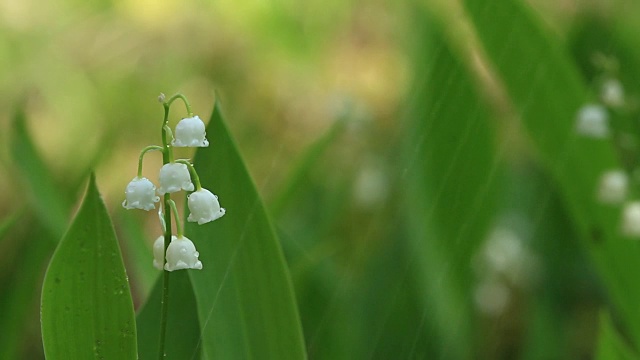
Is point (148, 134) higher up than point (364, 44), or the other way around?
point (364, 44)

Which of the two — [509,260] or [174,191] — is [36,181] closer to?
[174,191]

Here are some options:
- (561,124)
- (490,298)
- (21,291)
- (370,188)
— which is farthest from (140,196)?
(370,188)

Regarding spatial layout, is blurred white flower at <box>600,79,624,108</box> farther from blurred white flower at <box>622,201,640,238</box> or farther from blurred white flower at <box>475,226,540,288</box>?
blurred white flower at <box>475,226,540,288</box>

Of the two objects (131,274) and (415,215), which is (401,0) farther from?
(131,274)

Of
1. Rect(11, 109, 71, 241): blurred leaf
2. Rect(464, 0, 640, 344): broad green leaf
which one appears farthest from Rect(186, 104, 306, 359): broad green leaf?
Rect(464, 0, 640, 344): broad green leaf

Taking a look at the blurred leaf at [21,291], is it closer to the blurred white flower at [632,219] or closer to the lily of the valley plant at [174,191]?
the lily of the valley plant at [174,191]

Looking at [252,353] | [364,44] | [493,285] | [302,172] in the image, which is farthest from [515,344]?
[364,44]
